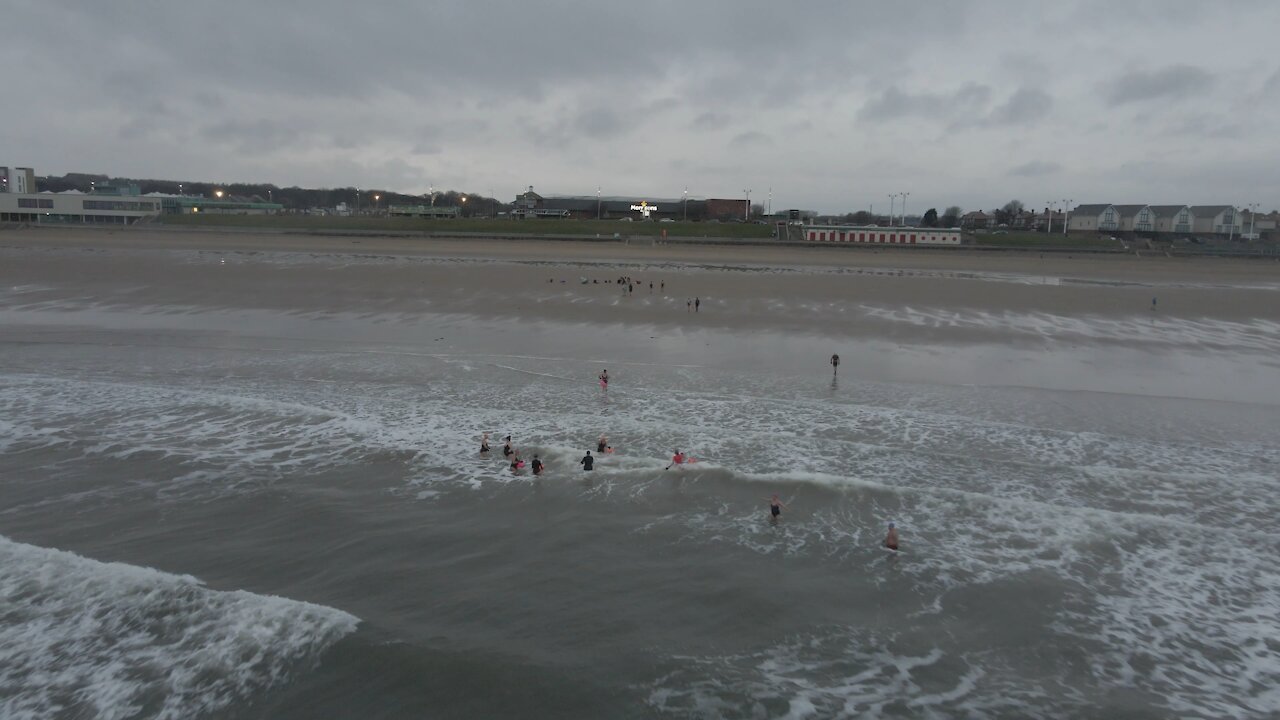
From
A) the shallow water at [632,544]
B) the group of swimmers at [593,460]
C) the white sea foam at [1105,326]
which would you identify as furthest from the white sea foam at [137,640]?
the white sea foam at [1105,326]

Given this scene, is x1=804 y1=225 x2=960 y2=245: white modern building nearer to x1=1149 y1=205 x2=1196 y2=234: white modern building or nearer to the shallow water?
x1=1149 y1=205 x2=1196 y2=234: white modern building

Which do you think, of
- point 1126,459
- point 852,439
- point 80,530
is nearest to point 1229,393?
point 1126,459

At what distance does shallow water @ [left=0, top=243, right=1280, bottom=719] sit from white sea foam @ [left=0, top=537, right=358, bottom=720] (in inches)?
1.6

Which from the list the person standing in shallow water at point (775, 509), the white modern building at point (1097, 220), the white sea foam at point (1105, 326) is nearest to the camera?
the person standing in shallow water at point (775, 509)

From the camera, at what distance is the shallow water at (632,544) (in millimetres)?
8023

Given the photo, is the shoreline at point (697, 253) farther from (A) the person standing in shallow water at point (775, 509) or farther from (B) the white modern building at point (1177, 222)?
(A) the person standing in shallow water at point (775, 509)

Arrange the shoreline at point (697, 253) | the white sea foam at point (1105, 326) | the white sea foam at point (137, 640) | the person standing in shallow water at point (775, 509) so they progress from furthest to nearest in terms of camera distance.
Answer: the shoreline at point (697, 253) → the white sea foam at point (1105, 326) → the person standing in shallow water at point (775, 509) → the white sea foam at point (137, 640)

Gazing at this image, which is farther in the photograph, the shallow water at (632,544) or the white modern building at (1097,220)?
the white modern building at (1097,220)

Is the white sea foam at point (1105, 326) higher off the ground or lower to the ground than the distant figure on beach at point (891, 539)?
higher

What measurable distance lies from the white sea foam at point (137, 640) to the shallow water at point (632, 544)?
0.04m

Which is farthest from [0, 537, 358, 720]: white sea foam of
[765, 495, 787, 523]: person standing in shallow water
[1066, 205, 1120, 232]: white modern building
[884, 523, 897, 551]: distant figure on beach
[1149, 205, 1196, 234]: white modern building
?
[1149, 205, 1196, 234]: white modern building

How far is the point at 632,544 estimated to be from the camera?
1096 centimetres

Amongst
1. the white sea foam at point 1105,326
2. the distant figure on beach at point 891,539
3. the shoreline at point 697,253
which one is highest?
the shoreline at point 697,253

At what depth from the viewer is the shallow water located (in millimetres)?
8023
